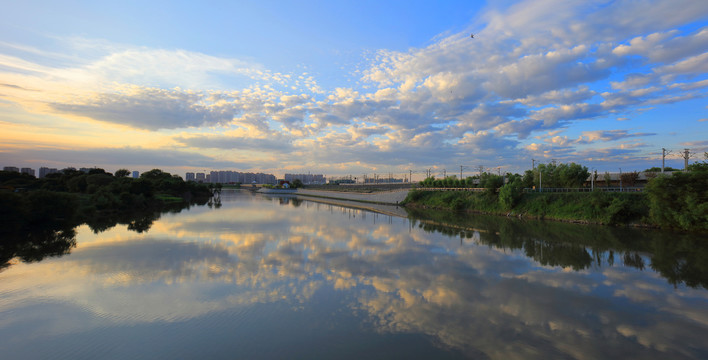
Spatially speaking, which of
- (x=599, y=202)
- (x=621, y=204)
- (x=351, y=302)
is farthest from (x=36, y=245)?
(x=599, y=202)

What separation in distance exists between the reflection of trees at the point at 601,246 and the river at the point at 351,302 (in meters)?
0.17

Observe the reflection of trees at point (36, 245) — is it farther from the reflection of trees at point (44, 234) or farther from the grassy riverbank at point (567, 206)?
the grassy riverbank at point (567, 206)

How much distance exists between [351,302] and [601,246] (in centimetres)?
1737

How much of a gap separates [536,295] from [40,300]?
15.0 metres

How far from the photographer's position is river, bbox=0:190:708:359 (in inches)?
260

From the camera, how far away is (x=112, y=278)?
36.9ft

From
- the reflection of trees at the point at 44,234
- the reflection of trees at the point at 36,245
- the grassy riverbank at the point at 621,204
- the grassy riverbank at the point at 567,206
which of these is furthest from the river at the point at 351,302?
the grassy riverbank at the point at 567,206

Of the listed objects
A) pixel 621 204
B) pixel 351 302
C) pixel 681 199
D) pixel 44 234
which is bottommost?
pixel 44 234

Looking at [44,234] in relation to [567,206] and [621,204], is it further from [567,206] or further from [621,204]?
[567,206]

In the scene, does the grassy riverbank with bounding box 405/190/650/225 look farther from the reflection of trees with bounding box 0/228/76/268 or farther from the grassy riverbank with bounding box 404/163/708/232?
the reflection of trees with bounding box 0/228/76/268

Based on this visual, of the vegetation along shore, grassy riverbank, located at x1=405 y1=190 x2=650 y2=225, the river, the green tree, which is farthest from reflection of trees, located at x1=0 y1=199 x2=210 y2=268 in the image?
the green tree

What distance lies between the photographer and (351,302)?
9.15 meters

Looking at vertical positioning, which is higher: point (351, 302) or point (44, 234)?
point (351, 302)

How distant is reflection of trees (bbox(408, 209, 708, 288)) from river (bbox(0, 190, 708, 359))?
0.57 ft
